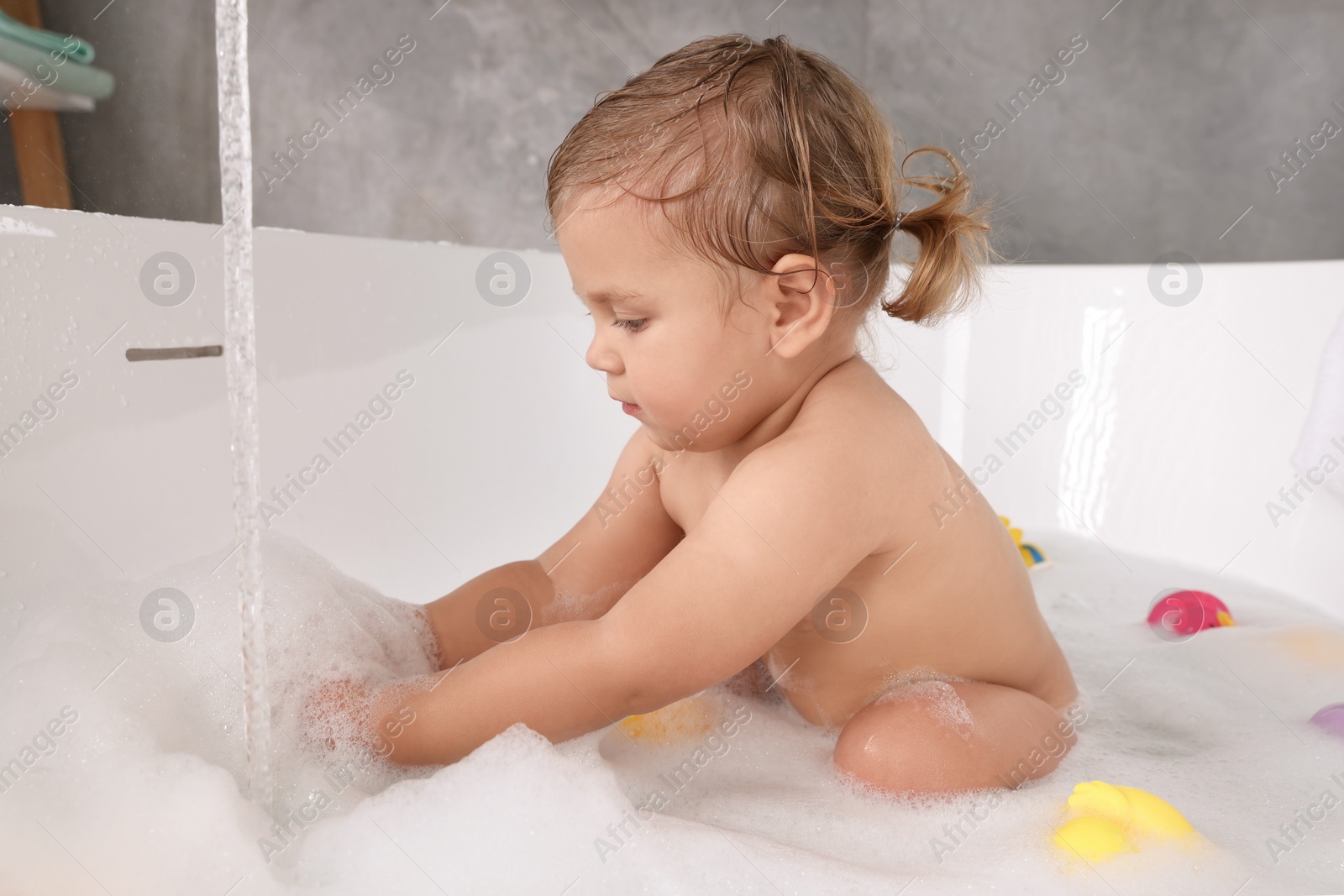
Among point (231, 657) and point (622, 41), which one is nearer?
point (231, 657)

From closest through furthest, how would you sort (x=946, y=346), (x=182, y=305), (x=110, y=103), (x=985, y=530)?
1. (x=985, y=530)
2. (x=182, y=305)
3. (x=110, y=103)
4. (x=946, y=346)

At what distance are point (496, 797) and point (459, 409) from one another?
30.8 inches

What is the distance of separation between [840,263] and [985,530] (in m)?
0.25

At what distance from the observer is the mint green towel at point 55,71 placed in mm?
1034

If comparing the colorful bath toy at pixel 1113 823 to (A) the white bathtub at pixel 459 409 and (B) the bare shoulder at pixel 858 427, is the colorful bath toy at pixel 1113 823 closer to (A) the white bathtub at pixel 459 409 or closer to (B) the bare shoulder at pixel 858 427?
(B) the bare shoulder at pixel 858 427

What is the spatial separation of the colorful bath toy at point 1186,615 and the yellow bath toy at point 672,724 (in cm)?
58

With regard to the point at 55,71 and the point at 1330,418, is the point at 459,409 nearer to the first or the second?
the point at 55,71

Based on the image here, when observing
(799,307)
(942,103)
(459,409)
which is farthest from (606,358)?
Answer: (942,103)

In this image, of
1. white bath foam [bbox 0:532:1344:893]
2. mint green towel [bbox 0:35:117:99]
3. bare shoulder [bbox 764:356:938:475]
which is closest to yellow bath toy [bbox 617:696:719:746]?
white bath foam [bbox 0:532:1344:893]

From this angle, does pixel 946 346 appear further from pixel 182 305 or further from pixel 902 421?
pixel 182 305

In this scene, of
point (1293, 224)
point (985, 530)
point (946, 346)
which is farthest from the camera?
point (1293, 224)

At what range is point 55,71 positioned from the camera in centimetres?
112

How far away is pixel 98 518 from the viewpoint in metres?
0.86

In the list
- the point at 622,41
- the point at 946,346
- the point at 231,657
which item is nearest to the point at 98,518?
the point at 231,657
